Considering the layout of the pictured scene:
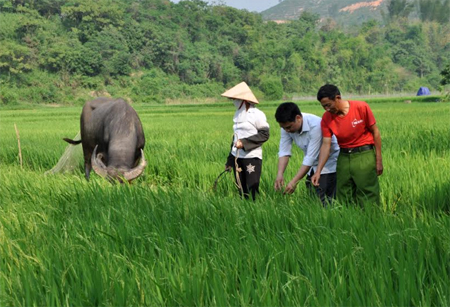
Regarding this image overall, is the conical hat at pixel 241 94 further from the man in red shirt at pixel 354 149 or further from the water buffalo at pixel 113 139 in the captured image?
the water buffalo at pixel 113 139

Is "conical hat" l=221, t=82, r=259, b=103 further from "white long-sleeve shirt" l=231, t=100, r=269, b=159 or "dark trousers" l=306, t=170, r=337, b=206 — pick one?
"dark trousers" l=306, t=170, r=337, b=206

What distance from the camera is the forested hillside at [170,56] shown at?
44.0m

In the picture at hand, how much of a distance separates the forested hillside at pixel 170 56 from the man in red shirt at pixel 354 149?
3382cm

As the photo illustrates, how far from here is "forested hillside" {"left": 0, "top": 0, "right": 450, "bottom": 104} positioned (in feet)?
144

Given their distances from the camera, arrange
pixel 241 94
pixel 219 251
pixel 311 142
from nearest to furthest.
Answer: pixel 219 251
pixel 311 142
pixel 241 94

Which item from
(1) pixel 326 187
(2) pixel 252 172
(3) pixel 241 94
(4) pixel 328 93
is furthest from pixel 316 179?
(3) pixel 241 94

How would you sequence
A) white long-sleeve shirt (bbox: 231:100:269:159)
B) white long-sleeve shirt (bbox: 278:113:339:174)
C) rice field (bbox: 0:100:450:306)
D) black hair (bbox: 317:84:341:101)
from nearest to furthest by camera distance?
rice field (bbox: 0:100:450:306)
black hair (bbox: 317:84:341:101)
white long-sleeve shirt (bbox: 278:113:339:174)
white long-sleeve shirt (bbox: 231:100:269:159)

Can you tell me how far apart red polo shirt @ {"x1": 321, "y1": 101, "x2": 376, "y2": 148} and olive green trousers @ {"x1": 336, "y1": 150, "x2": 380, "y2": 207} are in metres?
0.09

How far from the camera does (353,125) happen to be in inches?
140

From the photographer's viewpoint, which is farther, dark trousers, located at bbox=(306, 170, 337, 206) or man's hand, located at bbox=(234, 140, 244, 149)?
man's hand, located at bbox=(234, 140, 244, 149)

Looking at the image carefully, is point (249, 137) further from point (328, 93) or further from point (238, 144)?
point (328, 93)

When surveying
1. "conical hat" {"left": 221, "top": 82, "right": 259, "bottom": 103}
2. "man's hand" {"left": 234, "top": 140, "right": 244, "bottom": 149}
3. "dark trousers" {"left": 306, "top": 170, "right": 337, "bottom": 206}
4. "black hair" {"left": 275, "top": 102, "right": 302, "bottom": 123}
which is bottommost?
"dark trousers" {"left": 306, "top": 170, "right": 337, "bottom": 206}

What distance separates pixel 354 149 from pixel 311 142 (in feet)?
1.08

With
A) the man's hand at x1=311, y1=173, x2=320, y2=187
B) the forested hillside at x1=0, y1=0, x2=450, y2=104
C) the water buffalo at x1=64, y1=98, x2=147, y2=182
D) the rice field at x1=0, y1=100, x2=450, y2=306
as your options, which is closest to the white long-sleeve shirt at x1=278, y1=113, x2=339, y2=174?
the man's hand at x1=311, y1=173, x2=320, y2=187
